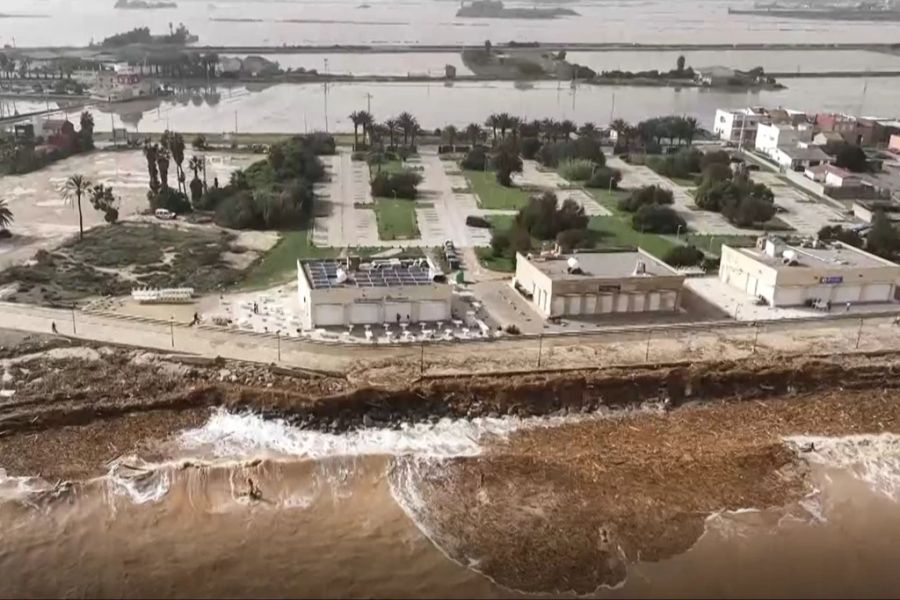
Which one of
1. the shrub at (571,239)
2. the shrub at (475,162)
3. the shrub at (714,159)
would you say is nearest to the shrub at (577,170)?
the shrub at (475,162)

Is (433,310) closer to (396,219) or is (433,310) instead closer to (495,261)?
(495,261)

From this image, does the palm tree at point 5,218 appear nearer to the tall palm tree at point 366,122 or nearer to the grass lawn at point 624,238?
the grass lawn at point 624,238

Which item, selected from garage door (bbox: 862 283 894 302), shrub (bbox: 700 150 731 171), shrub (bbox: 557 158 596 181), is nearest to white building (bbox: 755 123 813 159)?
shrub (bbox: 700 150 731 171)

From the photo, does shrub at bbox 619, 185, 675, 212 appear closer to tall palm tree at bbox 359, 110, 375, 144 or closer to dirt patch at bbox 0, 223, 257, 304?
dirt patch at bbox 0, 223, 257, 304

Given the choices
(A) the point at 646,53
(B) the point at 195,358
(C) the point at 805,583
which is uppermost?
(A) the point at 646,53

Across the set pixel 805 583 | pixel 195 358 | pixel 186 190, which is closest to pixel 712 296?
pixel 805 583

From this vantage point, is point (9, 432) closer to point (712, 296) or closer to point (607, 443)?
point (607, 443)
